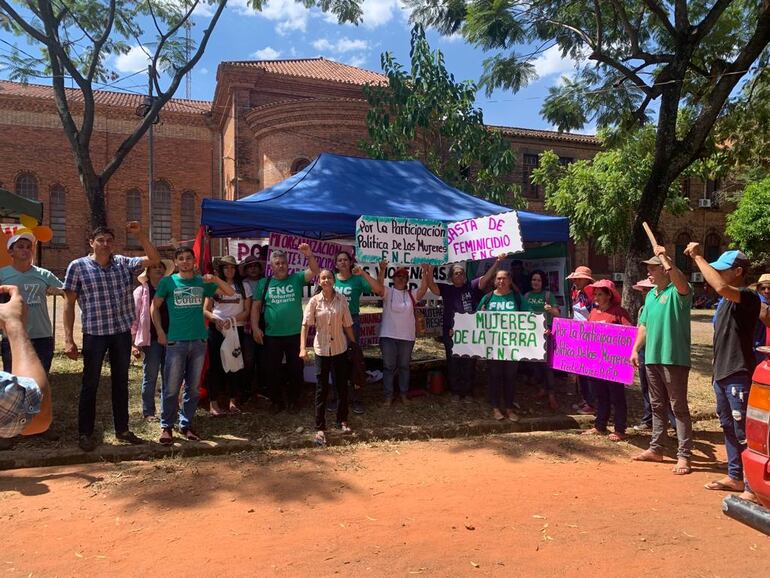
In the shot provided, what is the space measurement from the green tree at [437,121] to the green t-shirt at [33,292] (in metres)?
9.09

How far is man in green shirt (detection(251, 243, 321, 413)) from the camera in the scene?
597 cm

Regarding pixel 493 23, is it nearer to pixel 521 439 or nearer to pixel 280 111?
pixel 521 439

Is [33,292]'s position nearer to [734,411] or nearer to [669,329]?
[669,329]

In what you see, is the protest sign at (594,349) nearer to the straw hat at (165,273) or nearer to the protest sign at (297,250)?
the protest sign at (297,250)

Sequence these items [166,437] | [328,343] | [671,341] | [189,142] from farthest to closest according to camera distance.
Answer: [189,142] → [328,343] → [166,437] → [671,341]

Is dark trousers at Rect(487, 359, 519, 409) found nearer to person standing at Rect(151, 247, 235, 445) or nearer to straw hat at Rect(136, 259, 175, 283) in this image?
person standing at Rect(151, 247, 235, 445)

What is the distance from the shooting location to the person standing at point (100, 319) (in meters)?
4.93

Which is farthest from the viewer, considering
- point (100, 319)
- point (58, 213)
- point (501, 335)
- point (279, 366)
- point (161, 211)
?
point (161, 211)

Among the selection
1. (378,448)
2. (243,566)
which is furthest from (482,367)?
(243,566)

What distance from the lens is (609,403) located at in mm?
5883

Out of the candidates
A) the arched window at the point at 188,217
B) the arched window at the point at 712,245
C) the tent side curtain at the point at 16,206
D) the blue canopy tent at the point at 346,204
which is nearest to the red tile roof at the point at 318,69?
the arched window at the point at 188,217

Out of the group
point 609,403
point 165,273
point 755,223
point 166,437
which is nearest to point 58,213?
point 165,273

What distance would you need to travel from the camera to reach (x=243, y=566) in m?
3.11

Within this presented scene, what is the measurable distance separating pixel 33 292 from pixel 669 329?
6079mm
